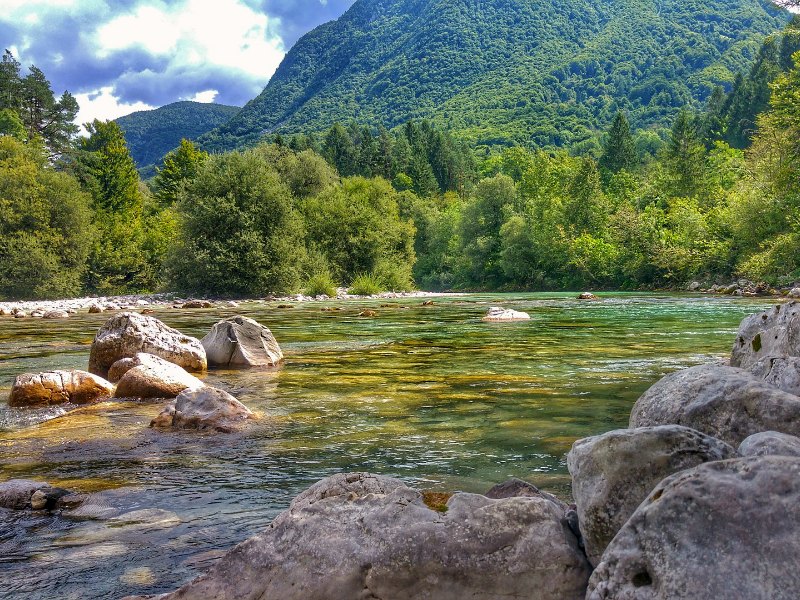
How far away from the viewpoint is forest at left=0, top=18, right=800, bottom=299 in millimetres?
38625

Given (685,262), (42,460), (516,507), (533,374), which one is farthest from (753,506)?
(685,262)

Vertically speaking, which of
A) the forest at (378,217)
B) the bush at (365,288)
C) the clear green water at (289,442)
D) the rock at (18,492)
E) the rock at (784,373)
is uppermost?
the forest at (378,217)

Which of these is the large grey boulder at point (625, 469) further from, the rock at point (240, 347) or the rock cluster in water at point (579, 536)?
the rock at point (240, 347)

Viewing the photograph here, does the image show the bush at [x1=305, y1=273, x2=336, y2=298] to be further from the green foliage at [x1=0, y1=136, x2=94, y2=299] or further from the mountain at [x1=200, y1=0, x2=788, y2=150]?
the mountain at [x1=200, y1=0, x2=788, y2=150]

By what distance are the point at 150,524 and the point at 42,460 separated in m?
1.86

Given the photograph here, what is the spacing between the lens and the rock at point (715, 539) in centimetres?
184

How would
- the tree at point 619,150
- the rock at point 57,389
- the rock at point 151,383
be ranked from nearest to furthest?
the rock at point 57,389 → the rock at point 151,383 → the tree at point 619,150

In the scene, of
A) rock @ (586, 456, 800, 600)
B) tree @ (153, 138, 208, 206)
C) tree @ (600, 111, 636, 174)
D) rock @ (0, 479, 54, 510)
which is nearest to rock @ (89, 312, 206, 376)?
rock @ (0, 479, 54, 510)

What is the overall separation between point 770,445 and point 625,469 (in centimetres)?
60

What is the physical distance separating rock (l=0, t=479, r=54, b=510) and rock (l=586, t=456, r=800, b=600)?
10.5ft

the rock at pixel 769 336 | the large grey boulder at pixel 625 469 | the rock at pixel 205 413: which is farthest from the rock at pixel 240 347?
the large grey boulder at pixel 625 469

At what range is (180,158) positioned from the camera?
70688 mm

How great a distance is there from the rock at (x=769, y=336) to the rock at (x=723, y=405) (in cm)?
197

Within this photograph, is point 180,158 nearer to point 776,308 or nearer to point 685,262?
point 685,262
